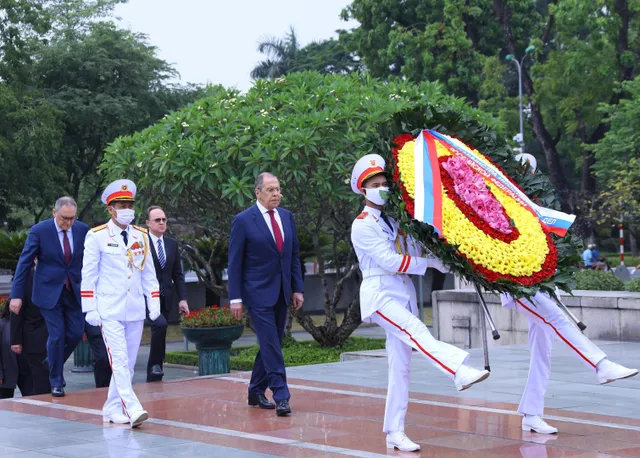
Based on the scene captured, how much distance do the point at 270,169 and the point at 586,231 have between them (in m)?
32.3

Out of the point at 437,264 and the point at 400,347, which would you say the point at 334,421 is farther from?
Result: the point at 437,264

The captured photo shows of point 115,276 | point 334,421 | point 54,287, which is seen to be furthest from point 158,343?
point 334,421

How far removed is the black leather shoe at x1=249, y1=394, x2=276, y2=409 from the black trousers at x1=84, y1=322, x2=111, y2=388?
7.85ft

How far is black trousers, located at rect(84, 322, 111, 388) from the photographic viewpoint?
10703 millimetres

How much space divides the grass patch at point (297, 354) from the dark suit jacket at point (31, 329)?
500 cm

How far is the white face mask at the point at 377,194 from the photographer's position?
6918 mm

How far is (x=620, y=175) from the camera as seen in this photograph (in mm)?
31094

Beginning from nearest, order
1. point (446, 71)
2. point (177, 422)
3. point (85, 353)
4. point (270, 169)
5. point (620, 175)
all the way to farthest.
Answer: point (177, 422), point (270, 169), point (85, 353), point (620, 175), point (446, 71)

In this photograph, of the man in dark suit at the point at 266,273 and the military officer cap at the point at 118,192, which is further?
the military officer cap at the point at 118,192

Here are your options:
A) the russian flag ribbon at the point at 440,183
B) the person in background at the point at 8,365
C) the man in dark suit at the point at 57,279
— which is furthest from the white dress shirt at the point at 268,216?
the person in background at the point at 8,365

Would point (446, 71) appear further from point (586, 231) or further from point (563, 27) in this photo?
point (586, 231)

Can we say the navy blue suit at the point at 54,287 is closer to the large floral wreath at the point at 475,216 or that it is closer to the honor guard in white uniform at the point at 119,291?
the honor guard in white uniform at the point at 119,291

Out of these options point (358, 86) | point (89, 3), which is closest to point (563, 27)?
point (89, 3)

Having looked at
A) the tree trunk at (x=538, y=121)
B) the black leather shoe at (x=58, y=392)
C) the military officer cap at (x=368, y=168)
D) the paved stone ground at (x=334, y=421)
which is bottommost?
the paved stone ground at (x=334, y=421)
